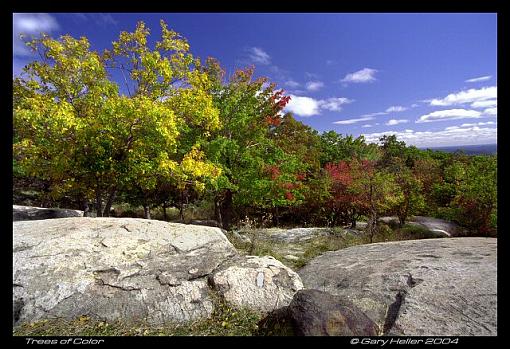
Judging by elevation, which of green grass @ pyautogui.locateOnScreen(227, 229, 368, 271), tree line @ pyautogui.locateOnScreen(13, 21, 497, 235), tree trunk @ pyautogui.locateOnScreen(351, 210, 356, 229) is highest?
tree line @ pyautogui.locateOnScreen(13, 21, 497, 235)

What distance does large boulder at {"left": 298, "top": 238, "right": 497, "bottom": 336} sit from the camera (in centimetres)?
376

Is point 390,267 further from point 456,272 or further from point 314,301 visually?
point 314,301

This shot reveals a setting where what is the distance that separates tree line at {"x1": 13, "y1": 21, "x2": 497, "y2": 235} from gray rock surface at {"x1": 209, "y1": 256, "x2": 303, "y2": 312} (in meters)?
4.22

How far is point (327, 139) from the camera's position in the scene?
25859mm

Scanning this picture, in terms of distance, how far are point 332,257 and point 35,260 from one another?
22.7 feet

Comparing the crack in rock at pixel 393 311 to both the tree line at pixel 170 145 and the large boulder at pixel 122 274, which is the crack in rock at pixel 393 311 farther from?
the tree line at pixel 170 145

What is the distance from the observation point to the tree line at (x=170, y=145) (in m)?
7.65

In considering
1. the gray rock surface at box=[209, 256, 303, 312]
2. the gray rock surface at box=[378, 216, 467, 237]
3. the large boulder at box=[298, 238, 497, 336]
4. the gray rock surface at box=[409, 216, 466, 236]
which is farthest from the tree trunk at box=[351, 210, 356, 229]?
the gray rock surface at box=[209, 256, 303, 312]

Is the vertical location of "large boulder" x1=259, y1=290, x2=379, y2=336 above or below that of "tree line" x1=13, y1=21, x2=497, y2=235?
below

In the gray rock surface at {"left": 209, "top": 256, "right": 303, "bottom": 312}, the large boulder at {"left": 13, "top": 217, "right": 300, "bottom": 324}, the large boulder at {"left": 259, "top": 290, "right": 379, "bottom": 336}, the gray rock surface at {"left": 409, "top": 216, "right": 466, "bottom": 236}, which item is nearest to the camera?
the large boulder at {"left": 259, "top": 290, "right": 379, "bottom": 336}

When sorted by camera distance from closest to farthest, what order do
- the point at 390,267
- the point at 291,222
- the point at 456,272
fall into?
the point at 456,272 < the point at 390,267 < the point at 291,222

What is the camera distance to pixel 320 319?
367 centimetres

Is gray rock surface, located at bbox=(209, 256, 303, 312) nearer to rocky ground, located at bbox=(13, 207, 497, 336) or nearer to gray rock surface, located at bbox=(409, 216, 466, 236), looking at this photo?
rocky ground, located at bbox=(13, 207, 497, 336)
